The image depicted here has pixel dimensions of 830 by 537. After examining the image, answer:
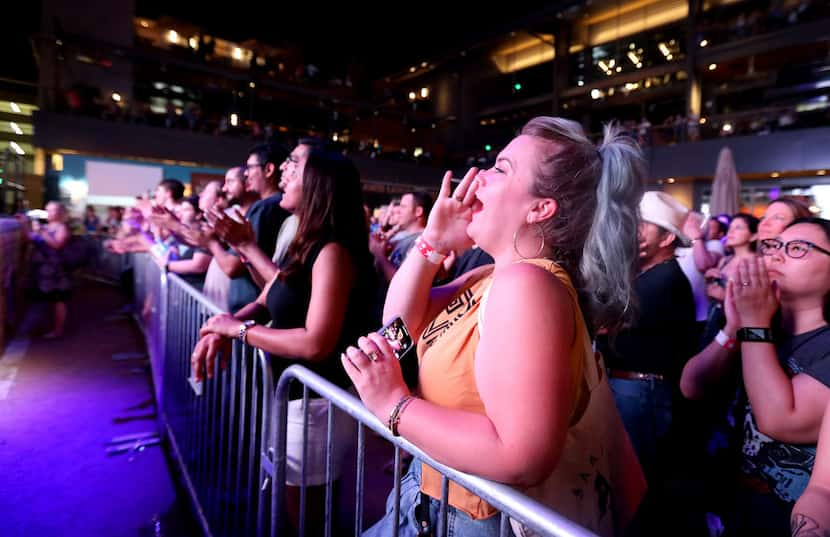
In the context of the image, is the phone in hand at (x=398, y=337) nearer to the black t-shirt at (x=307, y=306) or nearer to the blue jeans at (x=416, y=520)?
the blue jeans at (x=416, y=520)

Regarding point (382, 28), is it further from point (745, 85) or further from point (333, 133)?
point (745, 85)

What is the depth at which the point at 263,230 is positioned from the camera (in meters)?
3.33

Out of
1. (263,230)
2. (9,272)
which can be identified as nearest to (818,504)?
(263,230)

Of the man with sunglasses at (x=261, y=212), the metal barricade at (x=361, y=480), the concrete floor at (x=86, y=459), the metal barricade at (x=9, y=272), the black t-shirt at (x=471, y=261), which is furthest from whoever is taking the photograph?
the metal barricade at (x=9, y=272)

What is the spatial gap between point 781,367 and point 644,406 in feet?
3.00

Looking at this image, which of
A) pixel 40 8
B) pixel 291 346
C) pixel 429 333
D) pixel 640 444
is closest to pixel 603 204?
pixel 429 333

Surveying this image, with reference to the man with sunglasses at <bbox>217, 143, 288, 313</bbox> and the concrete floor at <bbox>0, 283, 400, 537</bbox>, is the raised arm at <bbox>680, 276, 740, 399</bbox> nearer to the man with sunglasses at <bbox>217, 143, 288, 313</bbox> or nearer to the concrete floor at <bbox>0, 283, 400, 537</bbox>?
the concrete floor at <bbox>0, 283, 400, 537</bbox>

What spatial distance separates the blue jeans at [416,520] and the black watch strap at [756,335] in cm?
112

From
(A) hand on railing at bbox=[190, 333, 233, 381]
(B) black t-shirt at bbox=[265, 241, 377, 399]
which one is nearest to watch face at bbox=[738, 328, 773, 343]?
(B) black t-shirt at bbox=[265, 241, 377, 399]

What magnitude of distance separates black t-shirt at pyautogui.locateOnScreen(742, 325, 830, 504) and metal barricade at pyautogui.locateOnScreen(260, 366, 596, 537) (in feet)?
3.51

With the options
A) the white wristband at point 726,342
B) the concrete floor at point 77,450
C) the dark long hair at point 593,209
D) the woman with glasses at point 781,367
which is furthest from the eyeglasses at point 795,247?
the concrete floor at point 77,450

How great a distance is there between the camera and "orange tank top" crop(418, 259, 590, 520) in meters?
1.07

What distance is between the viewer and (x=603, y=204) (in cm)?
146

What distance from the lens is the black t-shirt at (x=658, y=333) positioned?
242cm
